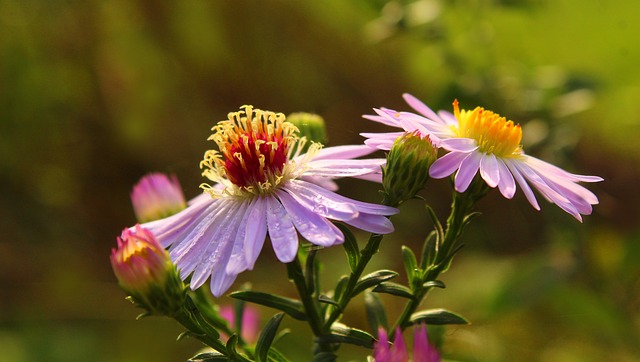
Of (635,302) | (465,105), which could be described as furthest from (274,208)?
(635,302)

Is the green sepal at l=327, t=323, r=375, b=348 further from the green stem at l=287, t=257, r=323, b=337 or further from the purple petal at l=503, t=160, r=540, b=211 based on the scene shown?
the purple petal at l=503, t=160, r=540, b=211

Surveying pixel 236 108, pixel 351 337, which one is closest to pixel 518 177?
pixel 351 337

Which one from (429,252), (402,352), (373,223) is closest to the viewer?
(402,352)

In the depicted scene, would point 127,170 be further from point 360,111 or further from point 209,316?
point 209,316

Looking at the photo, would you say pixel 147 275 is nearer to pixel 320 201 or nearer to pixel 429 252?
pixel 320 201

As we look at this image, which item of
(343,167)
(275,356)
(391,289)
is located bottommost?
(275,356)

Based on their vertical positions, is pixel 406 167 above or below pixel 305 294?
above

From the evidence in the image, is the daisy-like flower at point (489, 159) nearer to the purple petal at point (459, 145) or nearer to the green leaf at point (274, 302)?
the purple petal at point (459, 145)
